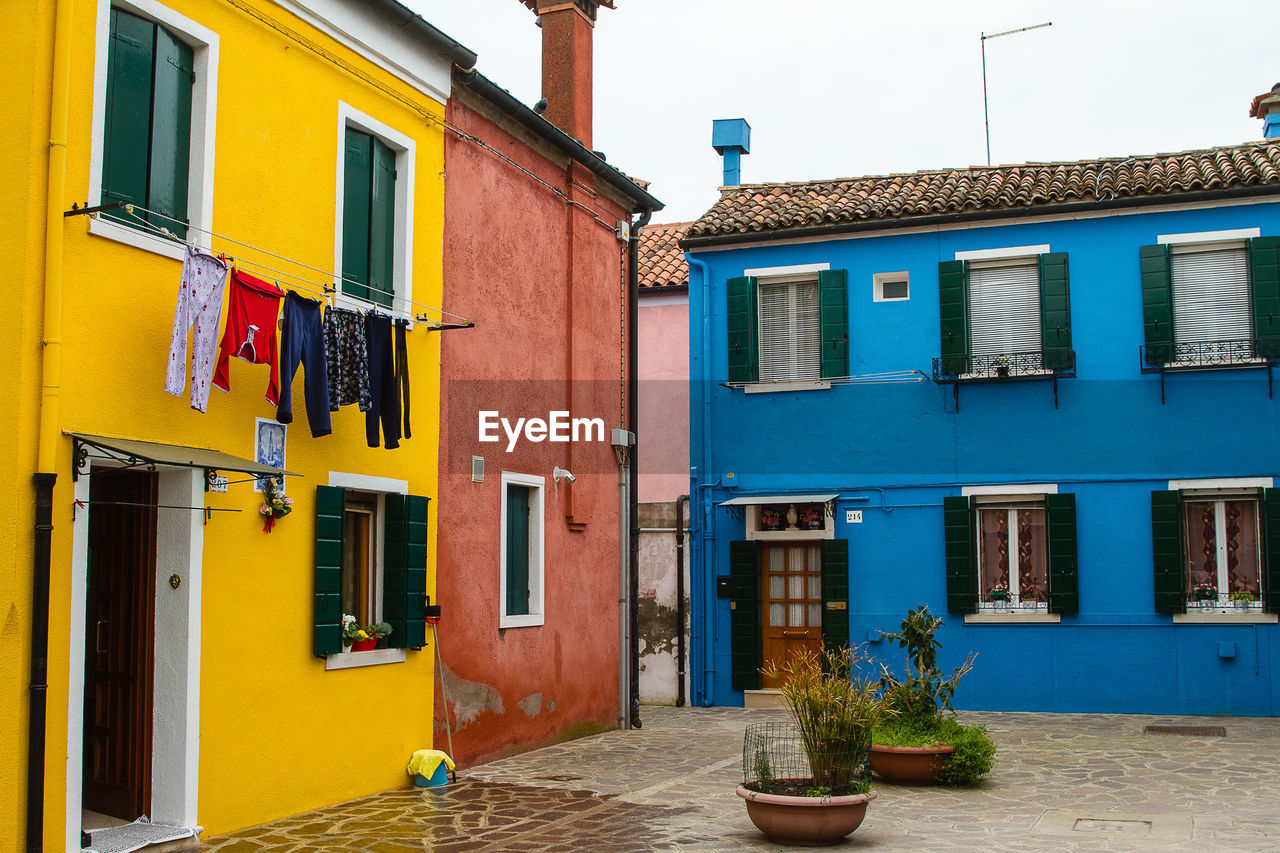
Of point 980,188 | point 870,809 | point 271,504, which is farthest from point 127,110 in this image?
point 980,188

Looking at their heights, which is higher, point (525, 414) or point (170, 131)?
point (170, 131)

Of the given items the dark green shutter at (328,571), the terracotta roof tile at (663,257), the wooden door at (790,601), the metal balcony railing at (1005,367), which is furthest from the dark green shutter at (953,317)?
the dark green shutter at (328,571)

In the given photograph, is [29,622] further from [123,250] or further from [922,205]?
[922,205]

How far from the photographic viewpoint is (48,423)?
7.21m

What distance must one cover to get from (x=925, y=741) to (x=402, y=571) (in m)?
4.64

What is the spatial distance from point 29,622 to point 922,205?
13.0 meters

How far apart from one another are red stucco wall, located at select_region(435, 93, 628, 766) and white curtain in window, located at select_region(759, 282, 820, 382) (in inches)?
124

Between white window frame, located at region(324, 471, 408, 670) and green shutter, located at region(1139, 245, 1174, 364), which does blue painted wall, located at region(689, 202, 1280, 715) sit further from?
white window frame, located at region(324, 471, 408, 670)

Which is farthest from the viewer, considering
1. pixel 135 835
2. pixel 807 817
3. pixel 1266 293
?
pixel 1266 293

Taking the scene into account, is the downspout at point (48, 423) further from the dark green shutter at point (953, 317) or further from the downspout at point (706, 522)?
the dark green shutter at point (953, 317)

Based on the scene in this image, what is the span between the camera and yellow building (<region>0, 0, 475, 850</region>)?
23.8 feet

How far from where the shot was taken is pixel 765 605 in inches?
694

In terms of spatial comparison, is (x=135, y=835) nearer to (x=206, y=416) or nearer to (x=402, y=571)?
(x=206, y=416)

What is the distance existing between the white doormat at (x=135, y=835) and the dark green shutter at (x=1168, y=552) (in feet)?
38.9
